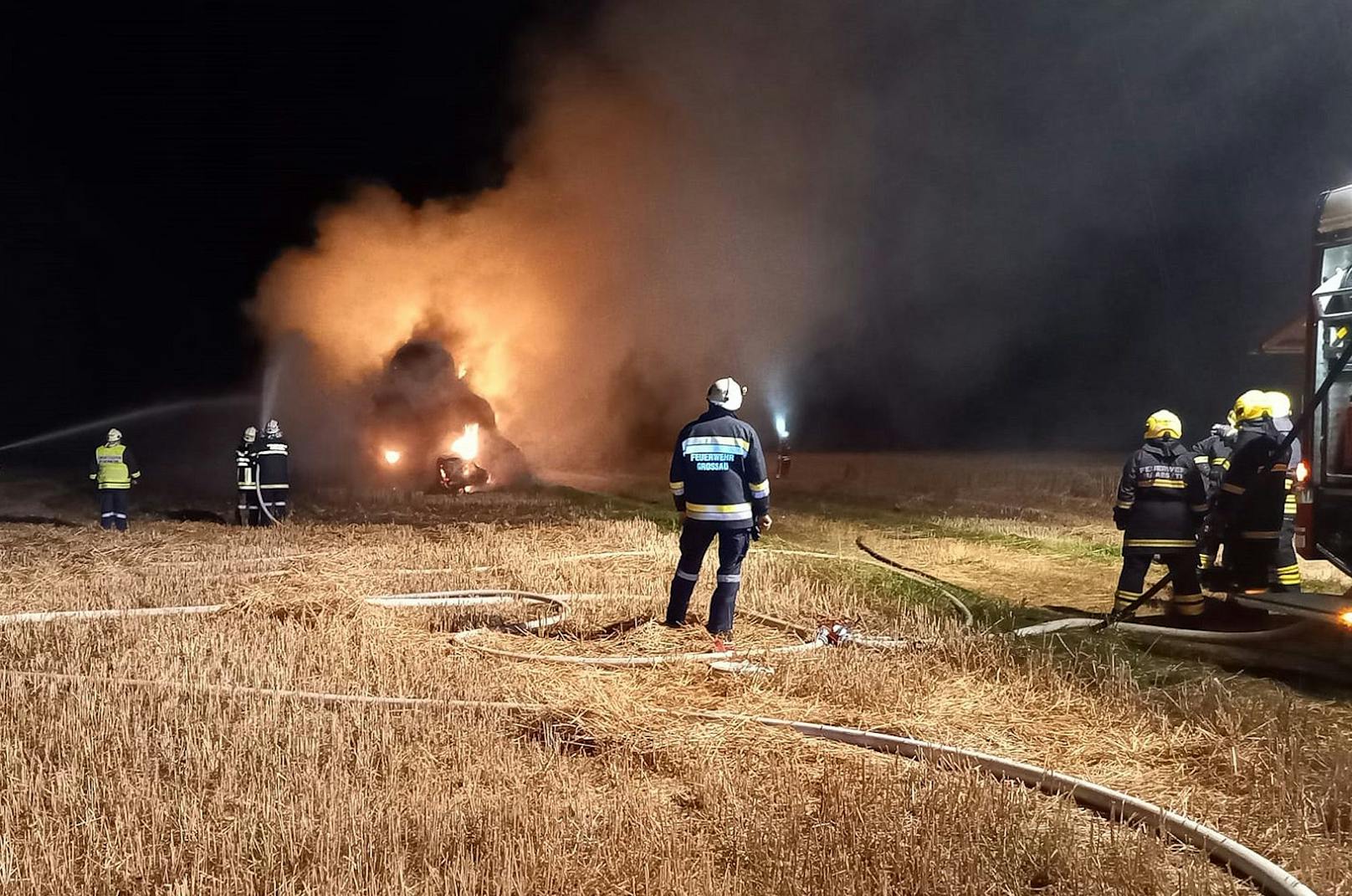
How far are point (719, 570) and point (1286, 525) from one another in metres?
5.93

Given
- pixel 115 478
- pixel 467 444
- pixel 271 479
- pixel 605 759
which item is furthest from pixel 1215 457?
pixel 467 444

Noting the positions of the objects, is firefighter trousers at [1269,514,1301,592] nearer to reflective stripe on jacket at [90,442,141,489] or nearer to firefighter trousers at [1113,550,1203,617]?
firefighter trousers at [1113,550,1203,617]

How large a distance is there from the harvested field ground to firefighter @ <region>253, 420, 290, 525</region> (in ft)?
18.1

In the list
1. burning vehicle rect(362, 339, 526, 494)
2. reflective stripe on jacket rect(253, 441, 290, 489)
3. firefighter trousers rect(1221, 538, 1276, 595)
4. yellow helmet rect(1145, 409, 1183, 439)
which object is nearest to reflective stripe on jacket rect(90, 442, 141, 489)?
reflective stripe on jacket rect(253, 441, 290, 489)

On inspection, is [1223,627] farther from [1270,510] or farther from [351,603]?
[351,603]

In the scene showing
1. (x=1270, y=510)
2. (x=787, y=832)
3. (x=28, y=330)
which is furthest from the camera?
(x=28, y=330)

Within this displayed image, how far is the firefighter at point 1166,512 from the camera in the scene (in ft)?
24.1

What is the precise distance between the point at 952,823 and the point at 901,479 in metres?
23.3

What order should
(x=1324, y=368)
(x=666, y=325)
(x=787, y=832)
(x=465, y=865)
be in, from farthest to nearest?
(x=666, y=325)
(x=1324, y=368)
(x=787, y=832)
(x=465, y=865)

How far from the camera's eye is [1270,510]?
25.9ft

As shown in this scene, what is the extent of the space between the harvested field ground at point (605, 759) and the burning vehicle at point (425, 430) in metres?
14.2

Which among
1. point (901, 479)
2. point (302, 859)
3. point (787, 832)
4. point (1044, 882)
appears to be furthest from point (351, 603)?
point (901, 479)

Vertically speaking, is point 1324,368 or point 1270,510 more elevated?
point 1324,368

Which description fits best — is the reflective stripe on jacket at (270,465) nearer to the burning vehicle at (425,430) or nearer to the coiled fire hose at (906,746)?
the coiled fire hose at (906,746)
